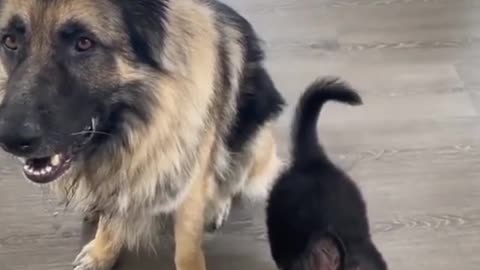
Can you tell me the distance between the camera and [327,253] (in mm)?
1479

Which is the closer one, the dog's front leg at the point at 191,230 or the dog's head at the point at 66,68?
the dog's head at the point at 66,68

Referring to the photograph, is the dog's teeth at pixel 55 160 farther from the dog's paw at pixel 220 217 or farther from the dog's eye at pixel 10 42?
the dog's paw at pixel 220 217

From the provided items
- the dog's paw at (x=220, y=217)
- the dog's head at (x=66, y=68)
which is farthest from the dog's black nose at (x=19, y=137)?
the dog's paw at (x=220, y=217)

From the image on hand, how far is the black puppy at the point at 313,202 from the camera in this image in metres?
1.72

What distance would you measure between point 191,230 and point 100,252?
261mm

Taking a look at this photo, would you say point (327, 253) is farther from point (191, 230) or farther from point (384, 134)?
point (384, 134)

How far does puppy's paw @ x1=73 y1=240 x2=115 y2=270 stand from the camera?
194 centimetres

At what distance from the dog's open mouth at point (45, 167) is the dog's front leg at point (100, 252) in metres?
0.42

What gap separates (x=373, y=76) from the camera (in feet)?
7.93

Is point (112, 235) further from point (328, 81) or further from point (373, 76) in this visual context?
point (373, 76)

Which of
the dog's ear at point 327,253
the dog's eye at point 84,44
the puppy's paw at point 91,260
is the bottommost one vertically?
the puppy's paw at point 91,260

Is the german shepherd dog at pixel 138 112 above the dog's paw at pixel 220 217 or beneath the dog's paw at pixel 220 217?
above

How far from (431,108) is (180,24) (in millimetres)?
973

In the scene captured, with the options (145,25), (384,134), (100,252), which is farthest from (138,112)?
(384,134)
